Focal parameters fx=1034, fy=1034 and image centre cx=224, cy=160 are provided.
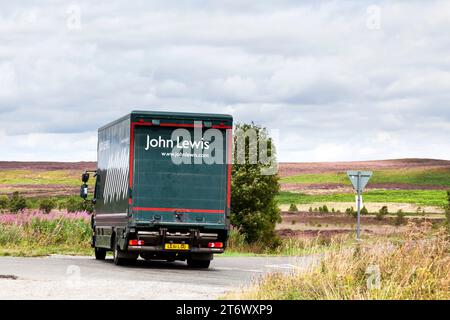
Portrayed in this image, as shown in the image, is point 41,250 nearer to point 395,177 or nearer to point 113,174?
point 113,174

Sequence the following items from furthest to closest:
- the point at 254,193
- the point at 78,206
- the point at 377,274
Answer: the point at 78,206, the point at 254,193, the point at 377,274

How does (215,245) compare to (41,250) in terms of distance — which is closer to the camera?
(215,245)

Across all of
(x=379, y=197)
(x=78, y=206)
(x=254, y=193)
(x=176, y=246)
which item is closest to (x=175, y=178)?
(x=176, y=246)

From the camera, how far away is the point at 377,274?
55.1 ft

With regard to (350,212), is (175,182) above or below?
Result: below

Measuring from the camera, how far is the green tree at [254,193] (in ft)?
174

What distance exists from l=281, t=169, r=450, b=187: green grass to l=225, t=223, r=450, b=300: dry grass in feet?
300

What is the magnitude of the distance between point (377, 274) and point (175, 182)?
9.68 meters

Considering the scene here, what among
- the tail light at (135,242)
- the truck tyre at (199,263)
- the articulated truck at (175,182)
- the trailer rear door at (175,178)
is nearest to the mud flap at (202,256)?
the truck tyre at (199,263)

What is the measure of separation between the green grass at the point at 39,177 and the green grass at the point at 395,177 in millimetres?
22928

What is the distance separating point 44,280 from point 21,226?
1629cm

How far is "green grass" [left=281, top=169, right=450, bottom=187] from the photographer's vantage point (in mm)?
111000

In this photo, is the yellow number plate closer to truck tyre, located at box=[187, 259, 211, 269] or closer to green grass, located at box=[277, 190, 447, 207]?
truck tyre, located at box=[187, 259, 211, 269]

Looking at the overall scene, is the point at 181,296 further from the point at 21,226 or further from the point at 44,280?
the point at 21,226
